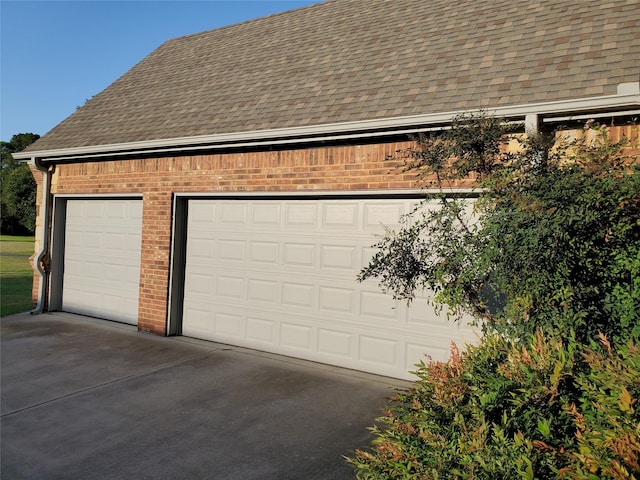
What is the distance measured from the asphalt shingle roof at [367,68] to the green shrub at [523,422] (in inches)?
152

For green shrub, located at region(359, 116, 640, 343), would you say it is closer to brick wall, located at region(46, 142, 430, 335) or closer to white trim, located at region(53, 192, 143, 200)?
brick wall, located at region(46, 142, 430, 335)

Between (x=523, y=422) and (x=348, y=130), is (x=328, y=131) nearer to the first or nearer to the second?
(x=348, y=130)

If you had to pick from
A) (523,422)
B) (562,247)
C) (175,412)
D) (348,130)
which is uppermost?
(348,130)

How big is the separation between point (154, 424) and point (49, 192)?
7.64m

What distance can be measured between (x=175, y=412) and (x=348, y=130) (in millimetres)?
4100

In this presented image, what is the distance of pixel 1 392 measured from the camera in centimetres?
609

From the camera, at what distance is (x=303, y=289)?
301 inches

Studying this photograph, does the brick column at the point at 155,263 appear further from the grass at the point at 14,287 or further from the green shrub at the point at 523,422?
the green shrub at the point at 523,422

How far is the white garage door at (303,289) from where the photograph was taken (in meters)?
6.82

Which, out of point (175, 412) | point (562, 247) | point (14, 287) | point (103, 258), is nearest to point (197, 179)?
point (103, 258)

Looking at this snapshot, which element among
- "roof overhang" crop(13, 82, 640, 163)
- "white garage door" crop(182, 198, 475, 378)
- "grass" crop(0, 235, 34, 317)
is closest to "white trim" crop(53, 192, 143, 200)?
"roof overhang" crop(13, 82, 640, 163)

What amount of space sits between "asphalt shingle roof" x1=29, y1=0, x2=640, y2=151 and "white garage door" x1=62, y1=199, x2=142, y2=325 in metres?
1.42

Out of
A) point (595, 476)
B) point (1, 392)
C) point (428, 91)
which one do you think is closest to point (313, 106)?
point (428, 91)

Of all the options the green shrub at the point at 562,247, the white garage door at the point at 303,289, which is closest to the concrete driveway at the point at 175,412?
the white garage door at the point at 303,289
